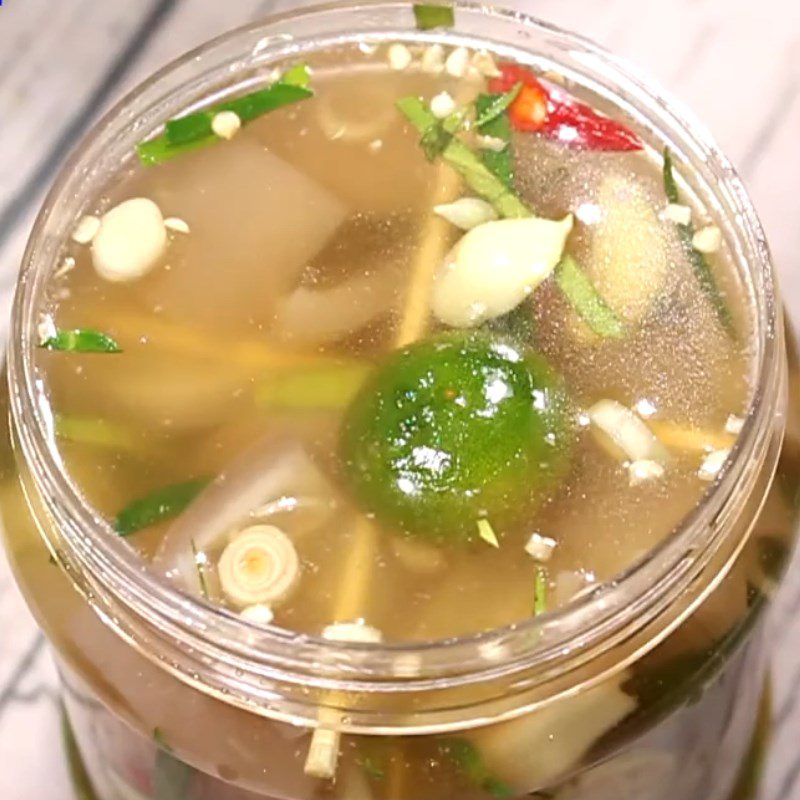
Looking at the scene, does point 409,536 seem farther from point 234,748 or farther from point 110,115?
point 110,115

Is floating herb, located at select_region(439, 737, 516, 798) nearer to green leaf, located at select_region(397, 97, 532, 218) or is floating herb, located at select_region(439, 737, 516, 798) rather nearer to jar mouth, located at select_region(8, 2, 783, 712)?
jar mouth, located at select_region(8, 2, 783, 712)

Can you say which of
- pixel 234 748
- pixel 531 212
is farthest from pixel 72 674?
pixel 531 212

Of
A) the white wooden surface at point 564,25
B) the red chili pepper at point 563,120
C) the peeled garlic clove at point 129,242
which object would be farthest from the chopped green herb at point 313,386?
the white wooden surface at point 564,25

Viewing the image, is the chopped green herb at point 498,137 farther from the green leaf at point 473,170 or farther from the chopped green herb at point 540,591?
the chopped green herb at point 540,591

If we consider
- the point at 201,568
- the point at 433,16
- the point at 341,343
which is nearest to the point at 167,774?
the point at 201,568

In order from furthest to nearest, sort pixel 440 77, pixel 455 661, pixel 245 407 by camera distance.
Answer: pixel 440 77 < pixel 245 407 < pixel 455 661

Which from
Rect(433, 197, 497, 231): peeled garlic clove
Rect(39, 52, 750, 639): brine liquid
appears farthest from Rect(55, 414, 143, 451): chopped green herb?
Rect(433, 197, 497, 231): peeled garlic clove

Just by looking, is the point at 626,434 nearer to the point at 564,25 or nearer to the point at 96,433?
the point at 96,433
